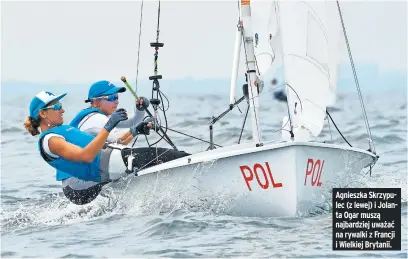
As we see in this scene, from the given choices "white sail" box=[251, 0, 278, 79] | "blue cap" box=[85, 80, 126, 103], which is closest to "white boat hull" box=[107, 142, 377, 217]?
"white sail" box=[251, 0, 278, 79]

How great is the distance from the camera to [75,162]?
7.58 meters

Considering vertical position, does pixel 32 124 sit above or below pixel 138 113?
below

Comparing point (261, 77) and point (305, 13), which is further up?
point (305, 13)

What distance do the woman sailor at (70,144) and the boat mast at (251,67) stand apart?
3.15ft

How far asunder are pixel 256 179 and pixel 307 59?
1069 mm

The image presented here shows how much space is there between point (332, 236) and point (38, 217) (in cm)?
278

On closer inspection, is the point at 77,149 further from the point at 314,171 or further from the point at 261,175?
the point at 314,171

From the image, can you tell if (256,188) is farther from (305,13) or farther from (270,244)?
(305,13)

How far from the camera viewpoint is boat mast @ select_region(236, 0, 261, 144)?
7.38 m

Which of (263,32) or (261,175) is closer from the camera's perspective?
(261,175)

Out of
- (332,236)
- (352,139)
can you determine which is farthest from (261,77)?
(352,139)

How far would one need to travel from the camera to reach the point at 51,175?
39.7ft

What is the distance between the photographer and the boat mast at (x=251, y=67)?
7379mm

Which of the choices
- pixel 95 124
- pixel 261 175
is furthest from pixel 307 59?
pixel 95 124
